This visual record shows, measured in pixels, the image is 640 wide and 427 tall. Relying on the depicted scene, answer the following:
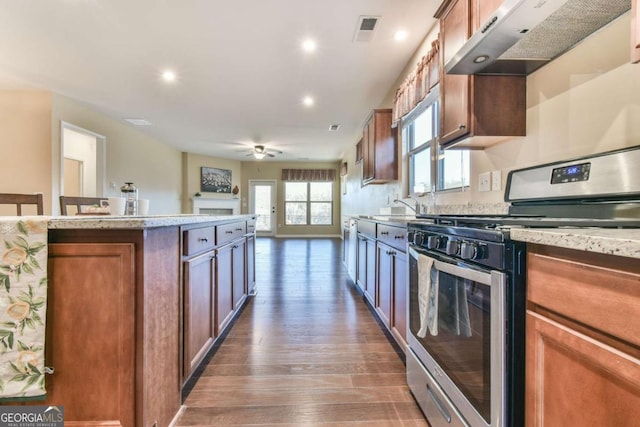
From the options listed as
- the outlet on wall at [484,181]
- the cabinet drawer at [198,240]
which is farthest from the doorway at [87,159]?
the outlet on wall at [484,181]

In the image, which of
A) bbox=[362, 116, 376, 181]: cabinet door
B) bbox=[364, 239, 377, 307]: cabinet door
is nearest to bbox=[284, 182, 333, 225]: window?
bbox=[362, 116, 376, 181]: cabinet door

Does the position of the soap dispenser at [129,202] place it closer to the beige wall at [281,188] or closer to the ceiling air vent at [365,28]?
the ceiling air vent at [365,28]

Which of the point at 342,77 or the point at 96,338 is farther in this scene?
the point at 342,77

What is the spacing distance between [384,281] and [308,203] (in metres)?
7.79

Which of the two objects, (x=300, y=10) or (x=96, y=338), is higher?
(x=300, y=10)

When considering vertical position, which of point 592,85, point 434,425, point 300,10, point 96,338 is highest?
point 300,10

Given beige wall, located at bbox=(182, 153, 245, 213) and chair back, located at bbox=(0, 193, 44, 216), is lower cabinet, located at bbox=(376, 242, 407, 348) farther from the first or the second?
beige wall, located at bbox=(182, 153, 245, 213)

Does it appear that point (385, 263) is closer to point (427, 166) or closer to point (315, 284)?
point (427, 166)

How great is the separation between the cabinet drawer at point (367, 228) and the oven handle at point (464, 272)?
1277 millimetres

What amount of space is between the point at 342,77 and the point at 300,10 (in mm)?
1308

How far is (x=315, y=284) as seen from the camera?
3.72 meters

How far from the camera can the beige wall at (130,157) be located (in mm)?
4265

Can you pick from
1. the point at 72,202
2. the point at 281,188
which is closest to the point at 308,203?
the point at 281,188

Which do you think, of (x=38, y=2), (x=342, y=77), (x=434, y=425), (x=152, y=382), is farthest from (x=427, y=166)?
(x=38, y=2)
